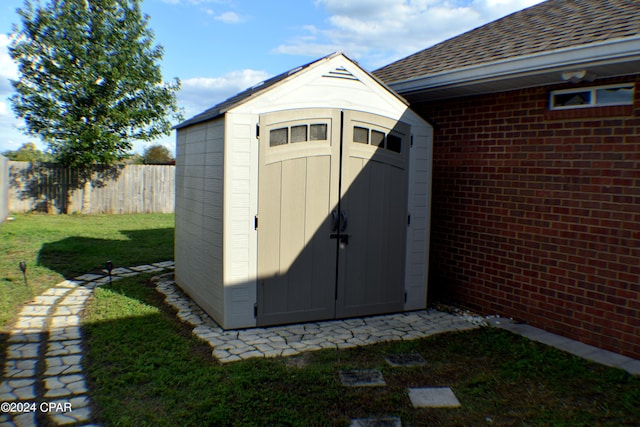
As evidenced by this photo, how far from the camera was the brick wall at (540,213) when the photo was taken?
454 centimetres

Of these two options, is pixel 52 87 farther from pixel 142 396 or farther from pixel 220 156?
pixel 142 396

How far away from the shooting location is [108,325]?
16.9 feet

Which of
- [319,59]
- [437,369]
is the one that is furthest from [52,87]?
[437,369]

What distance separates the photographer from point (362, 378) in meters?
3.93

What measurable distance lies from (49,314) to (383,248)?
4049 mm

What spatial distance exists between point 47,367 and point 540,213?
202 inches

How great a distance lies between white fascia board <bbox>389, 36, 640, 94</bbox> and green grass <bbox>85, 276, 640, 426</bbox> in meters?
2.78

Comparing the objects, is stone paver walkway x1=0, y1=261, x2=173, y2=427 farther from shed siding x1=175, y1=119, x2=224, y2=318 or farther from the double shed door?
the double shed door

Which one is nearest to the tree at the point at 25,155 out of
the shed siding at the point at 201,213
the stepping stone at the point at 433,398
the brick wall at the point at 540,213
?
the shed siding at the point at 201,213

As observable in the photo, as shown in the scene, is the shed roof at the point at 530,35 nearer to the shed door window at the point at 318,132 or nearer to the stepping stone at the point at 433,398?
the shed door window at the point at 318,132

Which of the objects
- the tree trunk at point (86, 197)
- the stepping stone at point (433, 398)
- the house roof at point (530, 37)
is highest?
the house roof at point (530, 37)

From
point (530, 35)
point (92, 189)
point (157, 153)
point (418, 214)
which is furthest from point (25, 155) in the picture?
point (530, 35)

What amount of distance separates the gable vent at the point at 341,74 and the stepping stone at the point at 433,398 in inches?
132

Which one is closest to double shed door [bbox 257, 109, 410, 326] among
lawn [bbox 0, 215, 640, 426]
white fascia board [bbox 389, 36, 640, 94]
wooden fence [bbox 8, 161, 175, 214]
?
white fascia board [bbox 389, 36, 640, 94]
